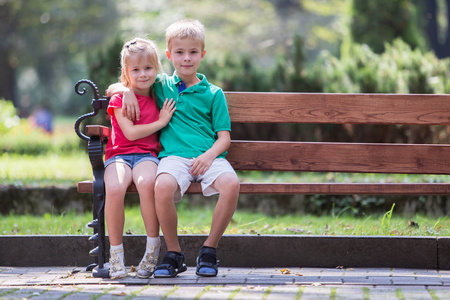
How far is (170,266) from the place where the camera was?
363 centimetres

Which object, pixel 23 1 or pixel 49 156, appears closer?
pixel 49 156

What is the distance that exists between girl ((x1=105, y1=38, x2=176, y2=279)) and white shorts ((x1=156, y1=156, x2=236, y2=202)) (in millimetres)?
91

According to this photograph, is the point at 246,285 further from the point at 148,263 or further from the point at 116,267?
the point at 116,267

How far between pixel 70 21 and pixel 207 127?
30.5 meters

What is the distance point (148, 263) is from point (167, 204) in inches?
13.9

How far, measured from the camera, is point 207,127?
3.96 metres

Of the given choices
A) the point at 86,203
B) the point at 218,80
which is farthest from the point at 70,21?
the point at 86,203

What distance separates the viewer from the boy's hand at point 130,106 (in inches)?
151

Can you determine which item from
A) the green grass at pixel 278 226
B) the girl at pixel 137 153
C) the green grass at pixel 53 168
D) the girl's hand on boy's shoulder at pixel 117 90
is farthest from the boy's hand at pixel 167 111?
the green grass at pixel 53 168

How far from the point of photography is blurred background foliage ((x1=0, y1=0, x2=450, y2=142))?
812 cm

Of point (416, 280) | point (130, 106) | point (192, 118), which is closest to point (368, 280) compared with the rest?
point (416, 280)

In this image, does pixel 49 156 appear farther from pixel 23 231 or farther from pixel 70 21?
pixel 70 21

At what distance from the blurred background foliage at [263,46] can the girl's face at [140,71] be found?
329mm

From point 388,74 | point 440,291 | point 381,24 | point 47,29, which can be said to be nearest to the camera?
point 440,291
